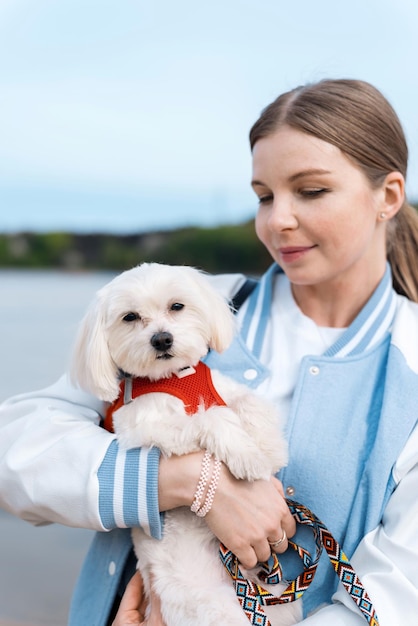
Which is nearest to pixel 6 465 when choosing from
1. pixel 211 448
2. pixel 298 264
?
pixel 211 448

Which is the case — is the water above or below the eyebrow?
below

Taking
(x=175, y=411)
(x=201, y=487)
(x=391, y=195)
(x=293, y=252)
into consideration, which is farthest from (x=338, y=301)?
(x=201, y=487)

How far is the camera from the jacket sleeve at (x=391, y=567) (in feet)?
5.02

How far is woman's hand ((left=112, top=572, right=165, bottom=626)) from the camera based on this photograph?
1624 mm

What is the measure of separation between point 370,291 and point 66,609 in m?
2.14

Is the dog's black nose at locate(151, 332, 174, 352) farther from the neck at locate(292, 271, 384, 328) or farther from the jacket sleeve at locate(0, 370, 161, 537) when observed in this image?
the neck at locate(292, 271, 384, 328)

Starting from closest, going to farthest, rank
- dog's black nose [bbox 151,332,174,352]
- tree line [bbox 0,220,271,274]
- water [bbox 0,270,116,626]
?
dog's black nose [bbox 151,332,174,352]
tree line [bbox 0,220,271,274]
water [bbox 0,270,116,626]

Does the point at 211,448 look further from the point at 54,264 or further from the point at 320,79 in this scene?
the point at 54,264

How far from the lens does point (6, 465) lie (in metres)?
1.69

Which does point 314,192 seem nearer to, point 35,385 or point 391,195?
point 391,195

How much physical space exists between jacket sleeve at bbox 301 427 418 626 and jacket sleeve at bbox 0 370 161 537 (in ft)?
1.45

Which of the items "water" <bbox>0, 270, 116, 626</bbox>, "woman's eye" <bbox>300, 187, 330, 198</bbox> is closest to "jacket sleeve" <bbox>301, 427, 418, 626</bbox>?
"woman's eye" <bbox>300, 187, 330, 198</bbox>

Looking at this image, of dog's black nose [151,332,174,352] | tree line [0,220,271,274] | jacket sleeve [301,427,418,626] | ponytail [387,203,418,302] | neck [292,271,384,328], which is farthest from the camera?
tree line [0,220,271,274]

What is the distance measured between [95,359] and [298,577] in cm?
69
